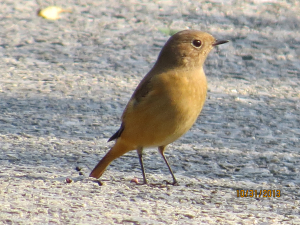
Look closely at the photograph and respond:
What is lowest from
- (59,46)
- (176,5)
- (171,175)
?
(171,175)

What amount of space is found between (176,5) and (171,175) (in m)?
4.00

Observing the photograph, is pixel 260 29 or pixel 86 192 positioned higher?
pixel 260 29

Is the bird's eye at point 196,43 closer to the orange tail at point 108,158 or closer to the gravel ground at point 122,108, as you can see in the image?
the gravel ground at point 122,108

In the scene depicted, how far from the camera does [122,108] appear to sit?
4.95m

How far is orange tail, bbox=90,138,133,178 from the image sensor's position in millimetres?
3692

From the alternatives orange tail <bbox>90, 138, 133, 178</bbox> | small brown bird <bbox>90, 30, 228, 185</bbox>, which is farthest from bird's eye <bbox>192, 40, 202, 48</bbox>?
orange tail <bbox>90, 138, 133, 178</bbox>

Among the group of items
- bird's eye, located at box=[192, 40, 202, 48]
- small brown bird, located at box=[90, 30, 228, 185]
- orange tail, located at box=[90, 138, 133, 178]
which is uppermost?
bird's eye, located at box=[192, 40, 202, 48]

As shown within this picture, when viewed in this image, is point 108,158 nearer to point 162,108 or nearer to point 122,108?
point 162,108

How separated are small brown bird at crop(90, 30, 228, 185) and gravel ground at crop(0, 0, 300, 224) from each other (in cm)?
24

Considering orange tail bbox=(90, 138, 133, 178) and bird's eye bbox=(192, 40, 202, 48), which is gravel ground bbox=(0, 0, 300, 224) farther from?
bird's eye bbox=(192, 40, 202, 48)

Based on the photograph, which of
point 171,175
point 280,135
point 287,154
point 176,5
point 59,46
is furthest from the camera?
point 176,5

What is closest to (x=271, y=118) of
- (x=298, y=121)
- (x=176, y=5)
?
(x=298, y=121)

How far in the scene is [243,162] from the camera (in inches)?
159

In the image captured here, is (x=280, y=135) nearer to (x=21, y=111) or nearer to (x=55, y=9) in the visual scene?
(x=21, y=111)
